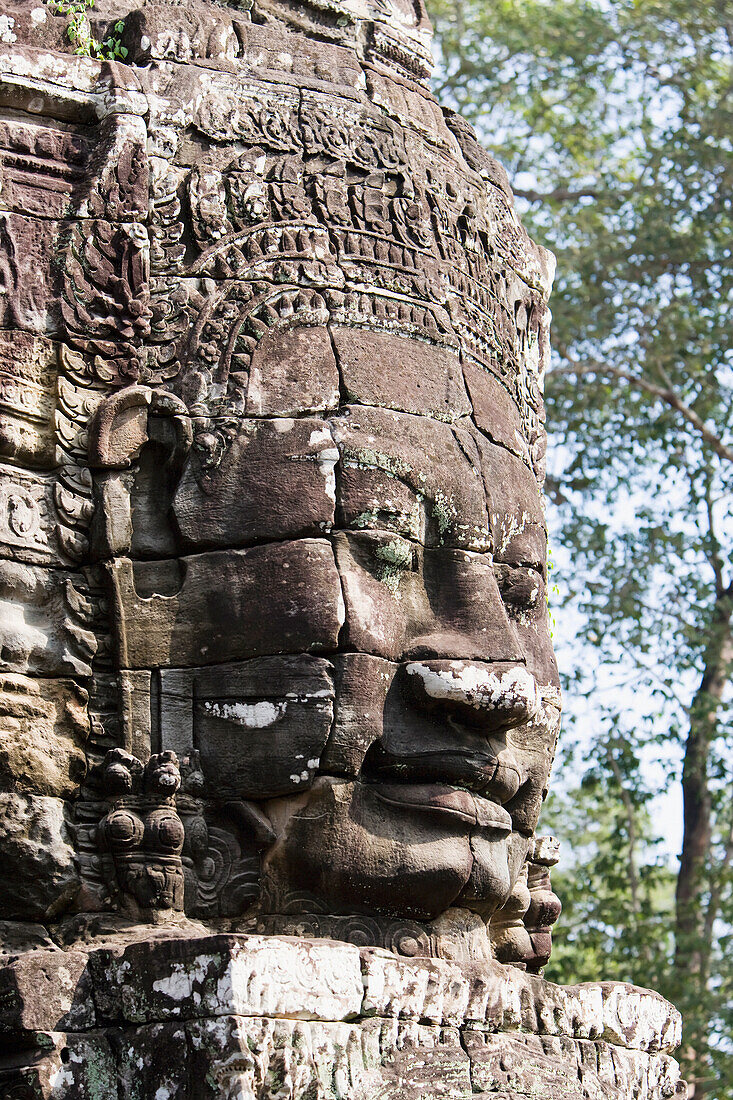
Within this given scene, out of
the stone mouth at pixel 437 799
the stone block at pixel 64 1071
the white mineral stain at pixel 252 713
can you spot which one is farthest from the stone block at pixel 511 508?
the stone block at pixel 64 1071

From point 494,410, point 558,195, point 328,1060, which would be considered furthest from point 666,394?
point 328,1060

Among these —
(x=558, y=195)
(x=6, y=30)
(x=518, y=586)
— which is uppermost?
(x=558, y=195)

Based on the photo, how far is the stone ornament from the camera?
174 inches

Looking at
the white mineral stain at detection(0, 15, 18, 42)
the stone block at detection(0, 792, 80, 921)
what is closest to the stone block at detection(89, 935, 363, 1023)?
the stone block at detection(0, 792, 80, 921)

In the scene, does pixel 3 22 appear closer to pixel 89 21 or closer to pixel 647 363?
pixel 89 21

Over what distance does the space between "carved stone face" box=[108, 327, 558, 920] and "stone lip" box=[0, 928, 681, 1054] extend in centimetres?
30

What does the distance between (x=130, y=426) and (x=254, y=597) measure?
70cm

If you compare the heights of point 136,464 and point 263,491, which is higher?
point 136,464

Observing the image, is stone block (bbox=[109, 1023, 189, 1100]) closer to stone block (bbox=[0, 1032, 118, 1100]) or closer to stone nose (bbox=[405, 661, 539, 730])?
stone block (bbox=[0, 1032, 118, 1100])

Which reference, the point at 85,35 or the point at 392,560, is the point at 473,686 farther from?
the point at 85,35

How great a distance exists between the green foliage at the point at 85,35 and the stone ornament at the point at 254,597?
0.24ft

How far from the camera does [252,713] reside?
4684mm

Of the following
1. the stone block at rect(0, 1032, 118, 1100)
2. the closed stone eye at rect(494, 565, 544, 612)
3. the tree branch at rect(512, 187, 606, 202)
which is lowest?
the stone block at rect(0, 1032, 118, 1100)

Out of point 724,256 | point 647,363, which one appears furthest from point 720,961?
point 724,256
